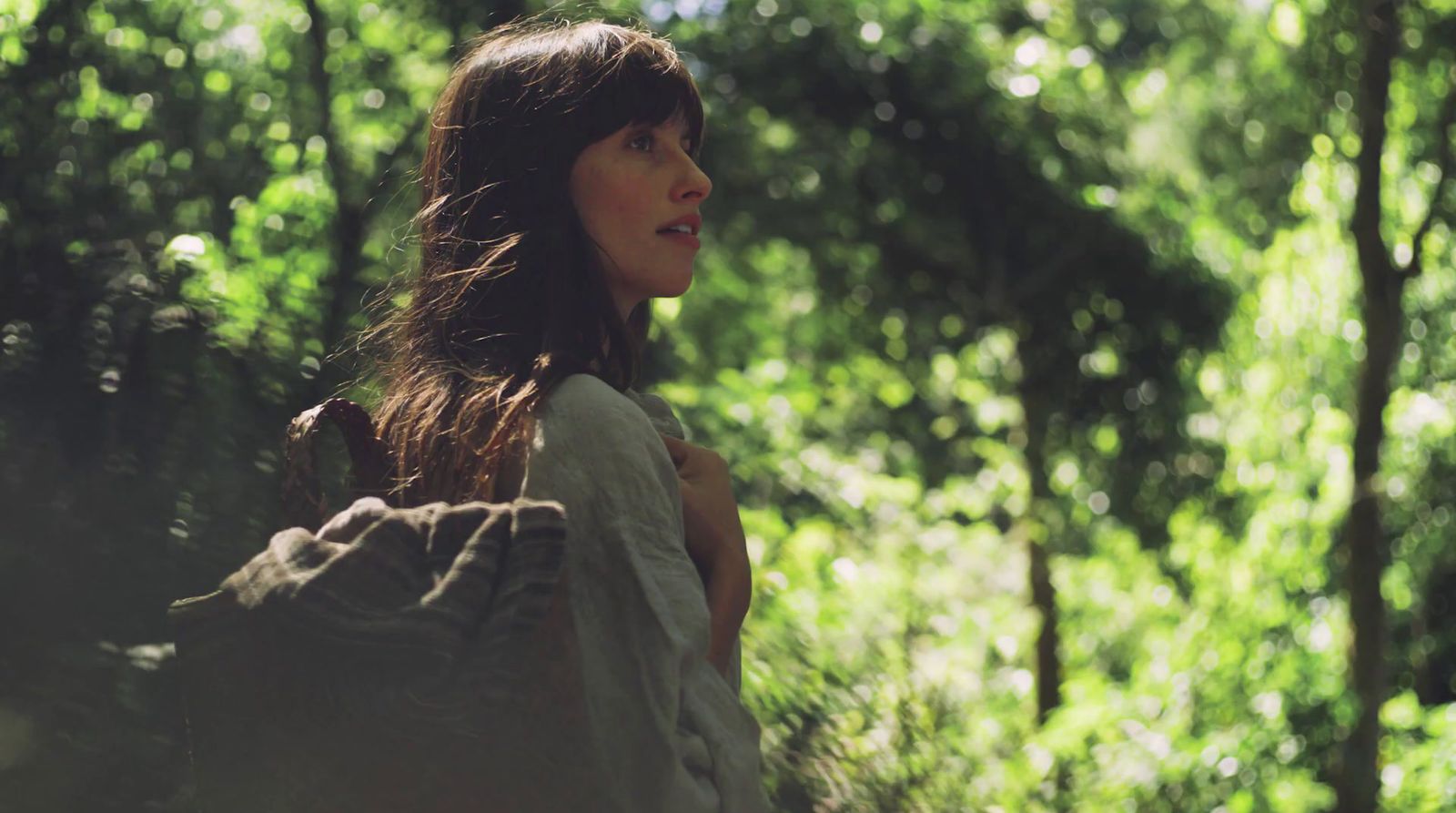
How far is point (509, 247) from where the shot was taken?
1462 mm

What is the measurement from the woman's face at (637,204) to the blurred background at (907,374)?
1626 millimetres

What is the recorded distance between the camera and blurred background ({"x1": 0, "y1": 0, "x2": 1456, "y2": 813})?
2.89 meters

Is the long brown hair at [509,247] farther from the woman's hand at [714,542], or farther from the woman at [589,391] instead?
the woman's hand at [714,542]

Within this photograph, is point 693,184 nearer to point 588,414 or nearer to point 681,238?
point 681,238

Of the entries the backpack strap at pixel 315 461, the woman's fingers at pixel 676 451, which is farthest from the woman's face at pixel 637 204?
the backpack strap at pixel 315 461

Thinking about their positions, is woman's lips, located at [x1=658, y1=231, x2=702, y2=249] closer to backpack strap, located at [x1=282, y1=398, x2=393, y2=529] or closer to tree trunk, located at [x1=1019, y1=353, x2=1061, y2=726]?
backpack strap, located at [x1=282, y1=398, x2=393, y2=529]

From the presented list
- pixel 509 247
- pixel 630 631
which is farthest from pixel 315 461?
pixel 630 631

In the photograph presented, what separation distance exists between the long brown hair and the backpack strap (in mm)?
17

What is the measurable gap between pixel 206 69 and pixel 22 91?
751 mm

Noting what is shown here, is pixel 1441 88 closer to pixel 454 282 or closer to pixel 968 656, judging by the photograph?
pixel 968 656

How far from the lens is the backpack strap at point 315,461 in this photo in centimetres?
143

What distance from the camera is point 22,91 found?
345 centimetres

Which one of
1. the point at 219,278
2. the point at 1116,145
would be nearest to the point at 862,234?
the point at 1116,145

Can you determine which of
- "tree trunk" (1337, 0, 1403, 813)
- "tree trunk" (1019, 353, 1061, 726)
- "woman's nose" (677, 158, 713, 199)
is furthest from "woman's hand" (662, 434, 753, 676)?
"tree trunk" (1019, 353, 1061, 726)
